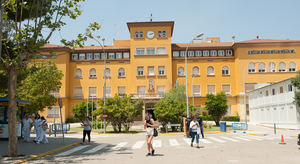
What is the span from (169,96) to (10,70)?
118 ft

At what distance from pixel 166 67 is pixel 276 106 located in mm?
24004

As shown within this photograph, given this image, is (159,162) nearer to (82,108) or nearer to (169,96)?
(169,96)

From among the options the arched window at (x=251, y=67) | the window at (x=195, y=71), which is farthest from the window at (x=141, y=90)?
the arched window at (x=251, y=67)

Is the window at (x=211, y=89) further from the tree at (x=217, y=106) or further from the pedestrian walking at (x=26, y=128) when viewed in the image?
the pedestrian walking at (x=26, y=128)

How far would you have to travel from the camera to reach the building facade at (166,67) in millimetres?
55188

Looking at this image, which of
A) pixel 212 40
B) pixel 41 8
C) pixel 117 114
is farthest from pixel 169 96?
pixel 41 8

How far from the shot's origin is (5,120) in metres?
18.3

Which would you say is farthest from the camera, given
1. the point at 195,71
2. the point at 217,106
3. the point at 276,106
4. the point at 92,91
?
the point at 92,91

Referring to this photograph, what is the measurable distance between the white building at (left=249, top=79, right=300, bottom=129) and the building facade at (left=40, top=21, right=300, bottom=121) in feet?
35.0

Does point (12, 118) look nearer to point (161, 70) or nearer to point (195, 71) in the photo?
point (161, 70)

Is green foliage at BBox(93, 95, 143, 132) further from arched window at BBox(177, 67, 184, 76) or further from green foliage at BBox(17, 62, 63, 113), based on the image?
arched window at BBox(177, 67, 184, 76)

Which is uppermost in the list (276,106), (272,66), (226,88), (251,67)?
(272,66)

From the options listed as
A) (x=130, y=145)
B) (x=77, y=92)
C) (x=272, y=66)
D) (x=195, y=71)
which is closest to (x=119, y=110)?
(x=130, y=145)

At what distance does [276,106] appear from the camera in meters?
35.5
